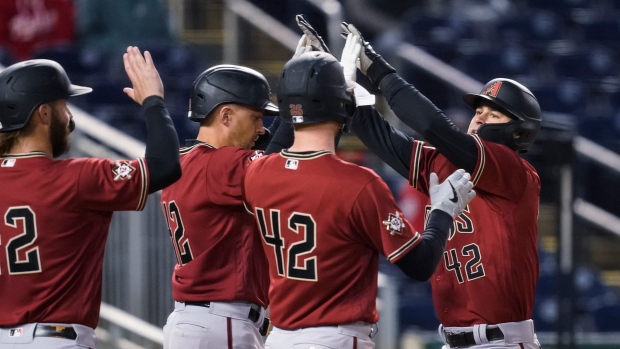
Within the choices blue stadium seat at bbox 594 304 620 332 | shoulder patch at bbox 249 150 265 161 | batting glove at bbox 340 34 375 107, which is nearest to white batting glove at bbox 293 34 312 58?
batting glove at bbox 340 34 375 107

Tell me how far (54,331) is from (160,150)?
30.0 inches

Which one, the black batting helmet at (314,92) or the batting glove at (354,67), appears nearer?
the black batting helmet at (314,92)

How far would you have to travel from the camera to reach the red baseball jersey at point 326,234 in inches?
153

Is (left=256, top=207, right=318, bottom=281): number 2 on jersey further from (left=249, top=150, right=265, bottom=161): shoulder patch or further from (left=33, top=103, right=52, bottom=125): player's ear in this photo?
(left=33, top=103, right=52, bottom=125): player's ear

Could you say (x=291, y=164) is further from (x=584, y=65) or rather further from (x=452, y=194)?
(x=584, y=65)

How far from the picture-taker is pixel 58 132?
4.23 meters

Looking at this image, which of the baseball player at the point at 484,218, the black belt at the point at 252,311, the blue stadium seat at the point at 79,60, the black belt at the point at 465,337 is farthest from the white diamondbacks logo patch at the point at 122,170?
the blue stadium seat at the point at 79,60

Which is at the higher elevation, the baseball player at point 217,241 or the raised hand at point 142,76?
the raised hand at point 142,76

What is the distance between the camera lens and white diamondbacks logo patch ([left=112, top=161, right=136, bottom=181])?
4051mm

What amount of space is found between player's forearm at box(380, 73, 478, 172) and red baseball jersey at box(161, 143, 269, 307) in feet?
2.14

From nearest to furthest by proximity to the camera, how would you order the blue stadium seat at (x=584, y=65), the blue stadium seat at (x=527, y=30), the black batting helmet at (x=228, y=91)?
the black batting helmet at (x=228, y=91)
the blue stadium seat at (x=584, y=65)
the blue stadium seat at (x=527, y=30)

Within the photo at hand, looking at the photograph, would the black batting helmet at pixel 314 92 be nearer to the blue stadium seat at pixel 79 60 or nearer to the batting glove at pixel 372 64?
the batting glove at pixel 372 64

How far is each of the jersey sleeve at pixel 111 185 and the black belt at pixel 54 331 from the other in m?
0.45

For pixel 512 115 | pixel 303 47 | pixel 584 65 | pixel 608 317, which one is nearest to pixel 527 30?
pixel 584 65
